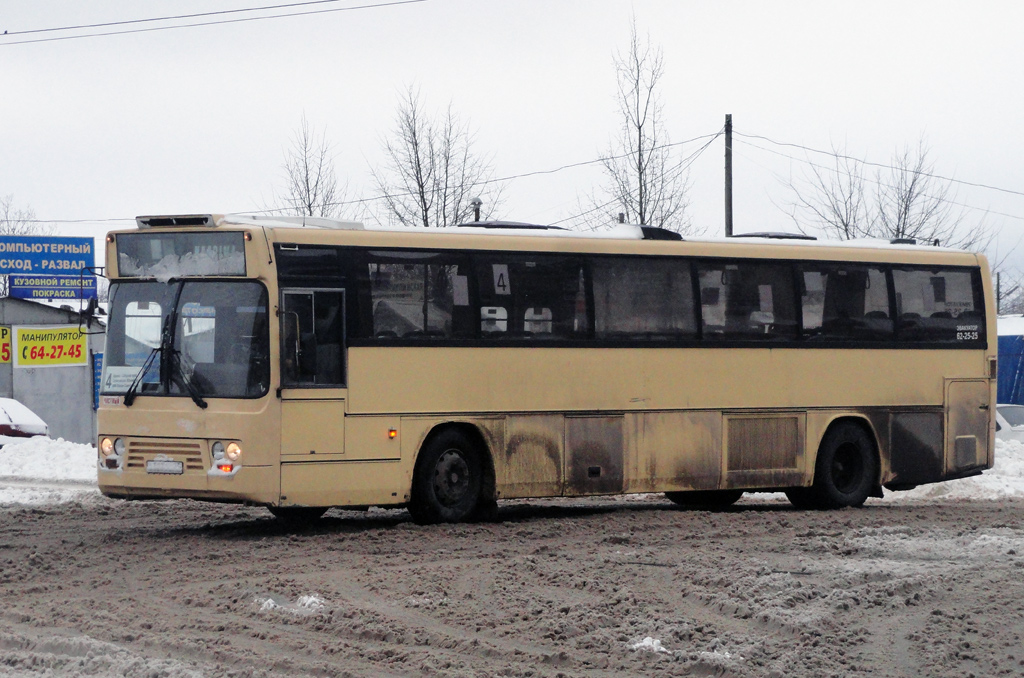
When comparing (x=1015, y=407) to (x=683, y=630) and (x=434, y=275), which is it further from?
(x=683, y=630)

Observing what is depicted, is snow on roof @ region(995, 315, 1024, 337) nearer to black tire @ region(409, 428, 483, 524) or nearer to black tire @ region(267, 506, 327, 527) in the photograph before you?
black tire @ region(409, 428, 483, 524)

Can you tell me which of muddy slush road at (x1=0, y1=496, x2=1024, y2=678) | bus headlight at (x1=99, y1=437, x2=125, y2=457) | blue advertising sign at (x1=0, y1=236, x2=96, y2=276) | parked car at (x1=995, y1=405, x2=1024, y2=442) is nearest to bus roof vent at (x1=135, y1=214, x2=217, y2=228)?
bus headlight at (x1=99, y1=437, x2=125, y2=457)

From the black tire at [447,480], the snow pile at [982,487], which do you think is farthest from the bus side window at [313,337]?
the snow pile at [982,487]

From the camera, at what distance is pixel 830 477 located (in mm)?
16547

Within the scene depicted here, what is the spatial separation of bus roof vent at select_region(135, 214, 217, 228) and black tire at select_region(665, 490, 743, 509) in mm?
7486

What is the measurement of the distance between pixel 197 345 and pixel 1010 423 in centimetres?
1856

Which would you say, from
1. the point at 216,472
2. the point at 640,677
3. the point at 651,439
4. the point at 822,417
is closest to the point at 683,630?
the point at 640,677

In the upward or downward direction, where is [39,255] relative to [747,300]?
upward

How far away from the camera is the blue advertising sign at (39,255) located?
38.6 m

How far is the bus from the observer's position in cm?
1266

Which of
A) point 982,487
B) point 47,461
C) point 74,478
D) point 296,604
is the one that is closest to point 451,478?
point 296,604

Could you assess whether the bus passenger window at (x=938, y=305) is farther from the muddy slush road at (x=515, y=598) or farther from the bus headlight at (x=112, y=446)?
the bus headlight at (x=112, y=446)

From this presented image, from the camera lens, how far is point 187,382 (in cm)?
1259

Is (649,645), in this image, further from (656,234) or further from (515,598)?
(656,234)
